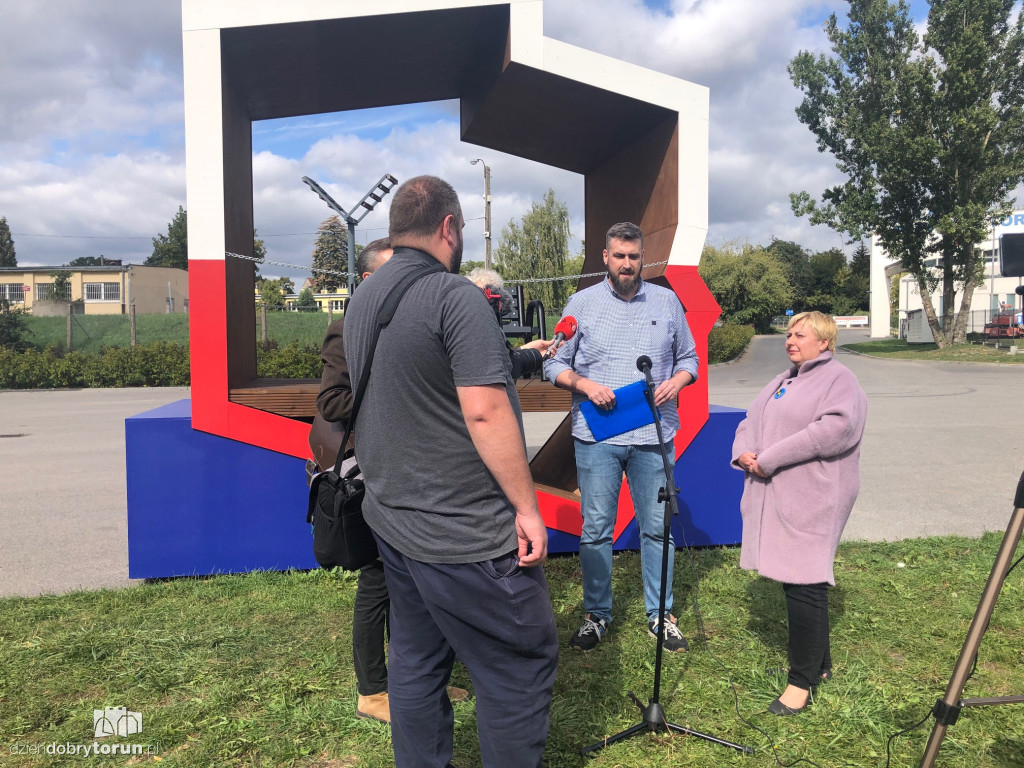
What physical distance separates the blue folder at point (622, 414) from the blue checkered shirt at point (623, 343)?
0.17ft

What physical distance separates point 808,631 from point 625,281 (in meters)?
1.66

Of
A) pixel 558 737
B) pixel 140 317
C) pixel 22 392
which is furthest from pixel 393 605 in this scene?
pixel 140 317

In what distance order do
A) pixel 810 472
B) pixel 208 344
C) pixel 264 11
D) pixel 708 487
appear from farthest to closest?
pixel 708 487
pixel 208 344
pixel 264 11
pixel 810 472

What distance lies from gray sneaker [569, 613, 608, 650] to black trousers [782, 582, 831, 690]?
895 millimetres

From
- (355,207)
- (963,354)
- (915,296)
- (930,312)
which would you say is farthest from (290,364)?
(915,296)

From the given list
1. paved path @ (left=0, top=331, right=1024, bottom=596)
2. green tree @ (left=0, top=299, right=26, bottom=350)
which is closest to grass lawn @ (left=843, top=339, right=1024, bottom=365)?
paved path @ (left=0, top=331, right=1024, bottom=596)

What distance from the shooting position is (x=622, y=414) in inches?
134

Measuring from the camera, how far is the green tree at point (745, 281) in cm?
5138

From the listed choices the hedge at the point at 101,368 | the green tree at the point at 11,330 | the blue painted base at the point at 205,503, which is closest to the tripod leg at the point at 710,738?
the blue painted base at the point at 205,503

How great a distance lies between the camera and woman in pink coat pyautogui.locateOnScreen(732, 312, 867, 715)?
2818mm

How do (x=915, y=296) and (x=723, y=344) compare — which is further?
(x=915, y=296)

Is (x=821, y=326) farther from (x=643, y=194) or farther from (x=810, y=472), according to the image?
(x=643, y=194)

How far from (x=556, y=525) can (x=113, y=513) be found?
12.3 feet

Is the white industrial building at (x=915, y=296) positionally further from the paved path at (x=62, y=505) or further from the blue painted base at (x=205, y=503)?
the blue painted base at (x=205, y=503)
